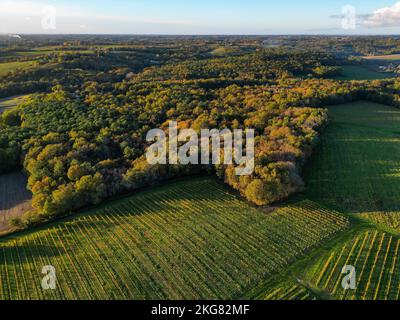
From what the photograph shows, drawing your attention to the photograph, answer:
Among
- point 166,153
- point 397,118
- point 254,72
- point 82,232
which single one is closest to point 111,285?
point 82,232

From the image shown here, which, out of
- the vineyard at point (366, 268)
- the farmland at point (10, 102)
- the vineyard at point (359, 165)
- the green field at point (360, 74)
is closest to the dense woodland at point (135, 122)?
the vineyard at point (359, 165)

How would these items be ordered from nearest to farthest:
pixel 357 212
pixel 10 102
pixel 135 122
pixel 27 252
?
pixel 27 252
pixel 357 212
pixel 135 122
pixel 10 102

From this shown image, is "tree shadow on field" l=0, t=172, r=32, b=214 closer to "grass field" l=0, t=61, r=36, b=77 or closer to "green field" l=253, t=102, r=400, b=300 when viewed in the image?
"green field" l=253, t=102, r=400, b=300

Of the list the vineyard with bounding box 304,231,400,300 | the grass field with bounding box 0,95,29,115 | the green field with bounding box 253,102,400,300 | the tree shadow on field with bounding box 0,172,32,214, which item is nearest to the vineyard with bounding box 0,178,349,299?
the green field with bounding box 253,102,400,300

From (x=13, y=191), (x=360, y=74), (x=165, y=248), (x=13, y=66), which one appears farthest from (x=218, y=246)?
(x=360, y=74)

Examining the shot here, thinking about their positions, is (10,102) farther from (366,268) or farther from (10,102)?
(366,268)

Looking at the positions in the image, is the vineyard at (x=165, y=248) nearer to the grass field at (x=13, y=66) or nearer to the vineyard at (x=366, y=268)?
the vineyard at (x=366, y=268)
